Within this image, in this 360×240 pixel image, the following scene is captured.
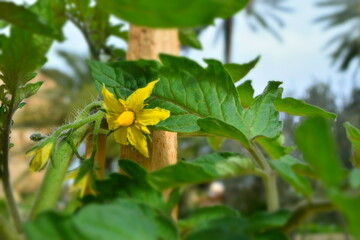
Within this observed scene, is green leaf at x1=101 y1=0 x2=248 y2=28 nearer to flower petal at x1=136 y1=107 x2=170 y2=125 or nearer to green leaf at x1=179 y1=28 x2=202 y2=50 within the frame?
flower petal at x1=136 y1=107 x2=170 y2=125

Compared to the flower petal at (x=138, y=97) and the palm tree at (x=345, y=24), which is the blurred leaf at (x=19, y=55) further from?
the palm tree at (x=345, y=24)

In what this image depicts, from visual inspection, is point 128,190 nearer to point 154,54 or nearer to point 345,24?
point 154,54

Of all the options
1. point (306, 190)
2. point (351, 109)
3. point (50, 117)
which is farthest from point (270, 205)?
point (50, 117)

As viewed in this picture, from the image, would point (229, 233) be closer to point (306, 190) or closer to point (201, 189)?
point (306, 190)

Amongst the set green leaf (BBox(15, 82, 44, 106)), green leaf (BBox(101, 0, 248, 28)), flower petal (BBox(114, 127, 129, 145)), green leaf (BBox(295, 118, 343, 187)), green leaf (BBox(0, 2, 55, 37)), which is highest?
green leaf (BBox(0, 2, 55, 37))

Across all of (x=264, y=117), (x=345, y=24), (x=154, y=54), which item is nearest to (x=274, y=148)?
(x=264, y=117)

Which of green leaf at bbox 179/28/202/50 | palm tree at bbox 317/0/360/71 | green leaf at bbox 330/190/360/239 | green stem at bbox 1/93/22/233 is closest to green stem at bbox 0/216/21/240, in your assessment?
green stem at bbox 1/93/22/233

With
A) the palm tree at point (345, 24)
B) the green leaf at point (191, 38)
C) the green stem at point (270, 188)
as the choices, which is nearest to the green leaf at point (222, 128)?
the green stem at point (270, 188)
